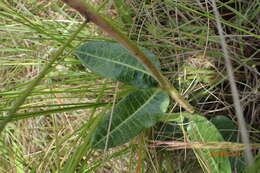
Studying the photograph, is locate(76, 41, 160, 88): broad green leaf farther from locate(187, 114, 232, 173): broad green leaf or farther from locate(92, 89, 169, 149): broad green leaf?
locate(187, 114, 232, 173): broad green leaf

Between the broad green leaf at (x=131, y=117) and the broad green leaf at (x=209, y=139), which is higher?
the broad green leaf at (x=131, y=117)

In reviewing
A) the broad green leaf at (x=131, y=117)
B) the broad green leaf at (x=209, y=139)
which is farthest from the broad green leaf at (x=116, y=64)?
the broad green leaf at (x=209, y=139)

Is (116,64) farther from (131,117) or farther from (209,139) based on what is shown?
(209,139)

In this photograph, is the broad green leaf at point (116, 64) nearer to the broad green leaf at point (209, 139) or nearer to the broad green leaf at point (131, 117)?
the broad green leaf at point (131, 117)

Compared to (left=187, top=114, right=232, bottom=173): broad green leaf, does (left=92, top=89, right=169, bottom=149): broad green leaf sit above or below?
above

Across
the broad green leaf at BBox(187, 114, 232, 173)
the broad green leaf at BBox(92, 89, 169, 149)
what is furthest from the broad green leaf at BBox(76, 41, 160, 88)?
the broad green leaf at BBox(187, 114, 232, 173)

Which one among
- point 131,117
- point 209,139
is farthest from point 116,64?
point 209,139
